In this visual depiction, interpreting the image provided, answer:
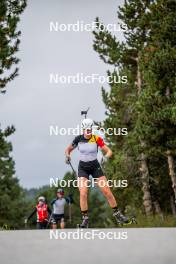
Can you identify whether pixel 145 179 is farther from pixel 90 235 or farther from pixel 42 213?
pixel 90 235

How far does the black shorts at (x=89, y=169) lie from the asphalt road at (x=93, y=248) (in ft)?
8.33

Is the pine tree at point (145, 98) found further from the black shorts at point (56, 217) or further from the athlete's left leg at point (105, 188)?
the athlete's left leg at point (105, 188)

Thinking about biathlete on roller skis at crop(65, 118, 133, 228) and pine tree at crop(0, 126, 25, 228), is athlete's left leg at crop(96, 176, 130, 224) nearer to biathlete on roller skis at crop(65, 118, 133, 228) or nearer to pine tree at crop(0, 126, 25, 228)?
biathlete on roller skis at crop(65, 118, 133, 228)

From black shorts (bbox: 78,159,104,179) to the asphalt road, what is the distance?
254 cm

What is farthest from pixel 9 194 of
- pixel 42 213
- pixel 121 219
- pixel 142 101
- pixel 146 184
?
pixel 121 219

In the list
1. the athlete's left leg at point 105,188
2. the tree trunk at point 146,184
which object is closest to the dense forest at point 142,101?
the tree trunk at point 146,184

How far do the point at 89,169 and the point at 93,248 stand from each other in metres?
4.11

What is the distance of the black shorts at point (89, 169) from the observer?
9.51 m

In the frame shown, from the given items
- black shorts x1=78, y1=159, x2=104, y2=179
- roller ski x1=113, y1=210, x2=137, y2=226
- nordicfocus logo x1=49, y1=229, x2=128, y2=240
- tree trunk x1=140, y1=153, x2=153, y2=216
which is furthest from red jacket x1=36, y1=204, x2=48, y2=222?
tree trunk x1=140, y1=153, x2=153, y2=216

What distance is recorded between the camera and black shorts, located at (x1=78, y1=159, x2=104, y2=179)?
9509 mm

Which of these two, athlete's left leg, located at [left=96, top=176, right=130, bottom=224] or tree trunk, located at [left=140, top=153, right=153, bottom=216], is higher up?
tree trunk, located at [left=140, top=153, right=153, bottom=216]

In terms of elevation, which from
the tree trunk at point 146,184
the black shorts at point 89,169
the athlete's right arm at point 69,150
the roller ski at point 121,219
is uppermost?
the tree trunk at point 146,184

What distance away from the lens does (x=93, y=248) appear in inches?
215

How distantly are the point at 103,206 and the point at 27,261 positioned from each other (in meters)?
116
